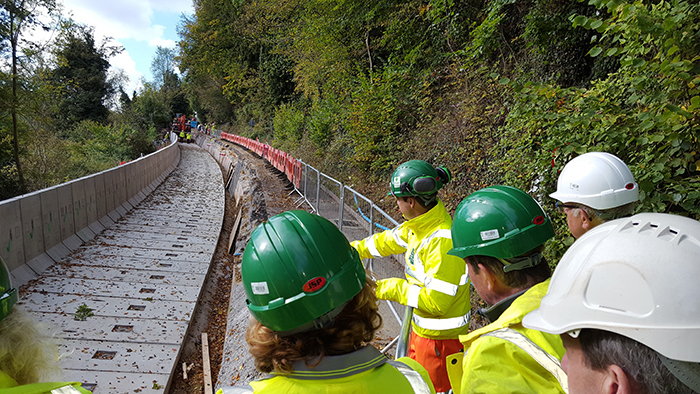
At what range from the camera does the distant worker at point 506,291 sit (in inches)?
51.6

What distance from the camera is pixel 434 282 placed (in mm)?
2428

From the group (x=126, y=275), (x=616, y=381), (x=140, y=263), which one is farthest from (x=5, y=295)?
(x=140, y=263)

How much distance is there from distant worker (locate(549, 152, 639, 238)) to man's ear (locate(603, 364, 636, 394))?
2354 mm

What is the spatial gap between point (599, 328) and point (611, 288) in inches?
3.9

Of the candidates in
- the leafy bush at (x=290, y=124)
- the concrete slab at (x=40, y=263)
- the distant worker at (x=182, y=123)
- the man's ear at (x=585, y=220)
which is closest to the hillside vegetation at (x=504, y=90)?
the leafy bush at (x=290, y=124)

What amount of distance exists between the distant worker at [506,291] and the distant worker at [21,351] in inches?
60.3

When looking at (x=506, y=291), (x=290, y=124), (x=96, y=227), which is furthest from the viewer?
(x=290, y=124)

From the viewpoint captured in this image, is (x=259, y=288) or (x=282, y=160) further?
(x=282, y=160)

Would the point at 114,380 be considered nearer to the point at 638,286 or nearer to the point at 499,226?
the point at 499,226

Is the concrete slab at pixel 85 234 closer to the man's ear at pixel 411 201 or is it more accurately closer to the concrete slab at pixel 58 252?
the concrete slab at pixel 58 252

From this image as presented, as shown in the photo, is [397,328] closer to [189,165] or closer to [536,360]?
[536,360]

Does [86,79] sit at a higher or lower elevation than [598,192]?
higher

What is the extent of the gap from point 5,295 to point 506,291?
212cm

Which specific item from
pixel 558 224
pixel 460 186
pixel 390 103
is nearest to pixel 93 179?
pixel 390 103
